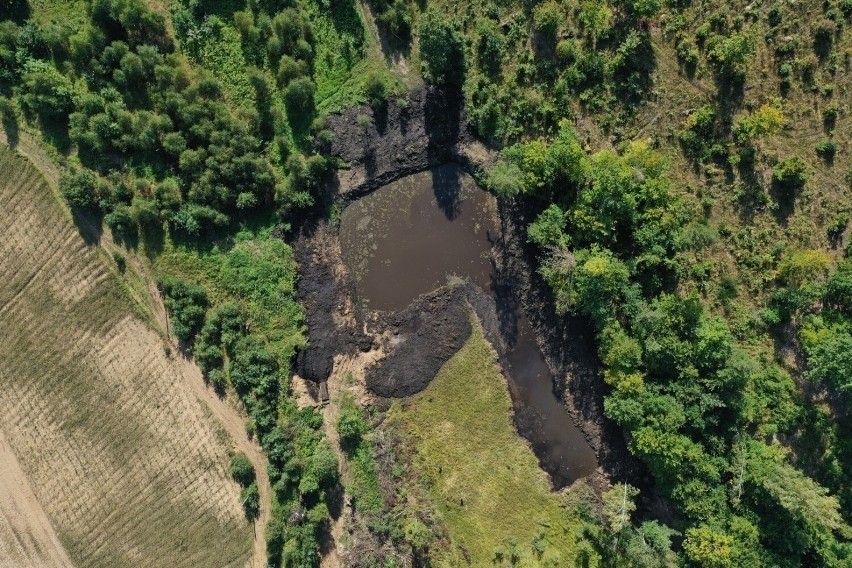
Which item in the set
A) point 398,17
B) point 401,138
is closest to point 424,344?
point 401,138

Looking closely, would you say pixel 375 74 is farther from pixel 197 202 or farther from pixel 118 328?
pixel 118 328

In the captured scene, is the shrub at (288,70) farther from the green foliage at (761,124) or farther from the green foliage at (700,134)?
the green foliage at (761,124)

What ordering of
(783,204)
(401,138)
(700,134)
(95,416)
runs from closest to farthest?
(783,204)
(700,134)
(401,138)
(95,416)

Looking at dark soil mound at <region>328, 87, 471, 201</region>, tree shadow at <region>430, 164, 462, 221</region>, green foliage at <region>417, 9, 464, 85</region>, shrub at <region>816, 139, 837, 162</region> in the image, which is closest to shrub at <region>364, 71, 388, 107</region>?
dark soil mound at <region>328, 87, 471, 201</region>

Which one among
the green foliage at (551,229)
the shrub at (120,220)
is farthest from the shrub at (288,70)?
the green foliage at (551,229)

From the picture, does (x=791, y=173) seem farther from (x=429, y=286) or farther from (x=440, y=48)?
(x=429, y=286)
